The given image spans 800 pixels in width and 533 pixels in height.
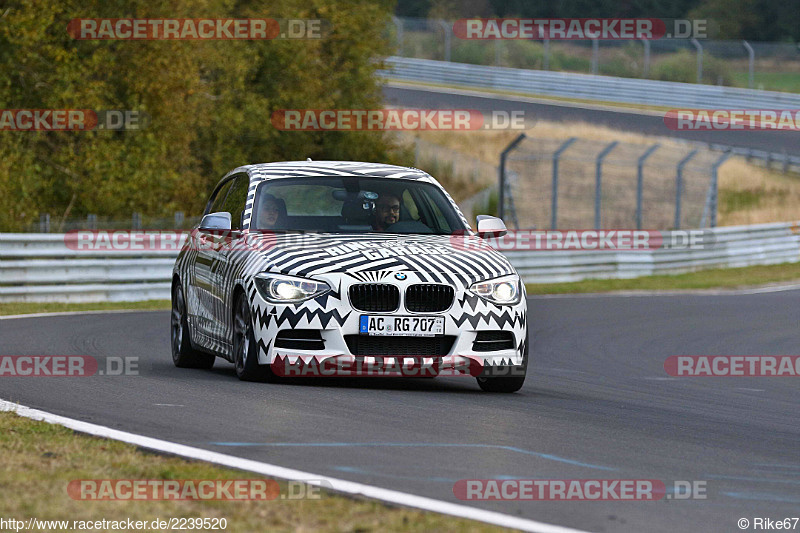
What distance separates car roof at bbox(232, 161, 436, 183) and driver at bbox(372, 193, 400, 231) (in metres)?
0.27

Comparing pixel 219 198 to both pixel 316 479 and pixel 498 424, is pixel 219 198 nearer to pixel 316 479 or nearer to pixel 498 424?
pixel 498 424

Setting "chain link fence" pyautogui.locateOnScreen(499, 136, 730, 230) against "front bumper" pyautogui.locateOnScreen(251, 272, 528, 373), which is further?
"chain link fence" pyautogui.locateOnScreen(499, 136, 730, 230)

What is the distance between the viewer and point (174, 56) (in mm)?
29016

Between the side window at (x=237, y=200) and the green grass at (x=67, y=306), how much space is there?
7.43 m

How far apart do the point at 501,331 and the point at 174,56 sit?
20.5 metres

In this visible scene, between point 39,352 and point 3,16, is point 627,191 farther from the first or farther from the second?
point 39,352

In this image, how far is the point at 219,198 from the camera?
11789 millimetres

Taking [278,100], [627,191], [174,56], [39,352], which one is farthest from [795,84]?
[39,352]

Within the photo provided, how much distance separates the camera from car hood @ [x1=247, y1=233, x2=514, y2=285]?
948 cm

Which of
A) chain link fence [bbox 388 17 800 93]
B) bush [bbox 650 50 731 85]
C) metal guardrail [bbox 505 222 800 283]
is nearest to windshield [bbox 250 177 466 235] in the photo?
metal guardrail [bbox 505 222 800 283]

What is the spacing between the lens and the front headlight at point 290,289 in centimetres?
945

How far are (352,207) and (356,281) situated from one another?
1.27 m

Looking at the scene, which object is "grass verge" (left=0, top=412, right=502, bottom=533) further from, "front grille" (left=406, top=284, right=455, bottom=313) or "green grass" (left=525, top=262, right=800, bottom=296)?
"green grass" (left=525, top=262, right=800, bottom=296)

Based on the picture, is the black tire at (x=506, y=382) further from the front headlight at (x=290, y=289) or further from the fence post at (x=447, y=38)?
the fence post at (x=447, y=38)
